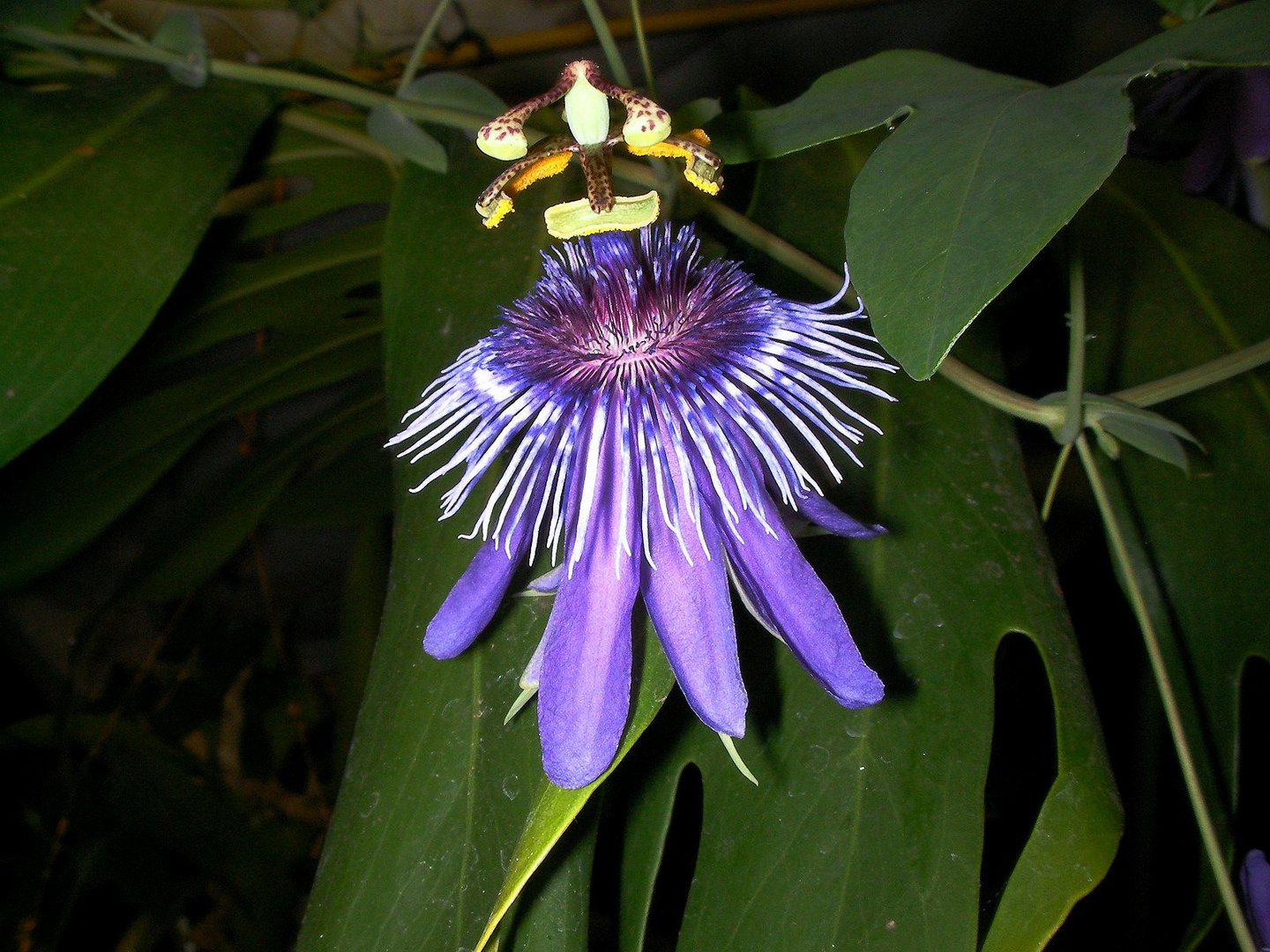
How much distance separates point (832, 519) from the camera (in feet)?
1.57

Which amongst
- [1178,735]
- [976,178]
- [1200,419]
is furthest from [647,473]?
[1200,419]

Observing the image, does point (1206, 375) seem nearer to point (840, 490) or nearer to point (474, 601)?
point (840, 490)

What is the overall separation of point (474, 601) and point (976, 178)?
0.31 meters

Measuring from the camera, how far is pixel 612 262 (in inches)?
21.4

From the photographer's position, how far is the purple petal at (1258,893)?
0.57 meters

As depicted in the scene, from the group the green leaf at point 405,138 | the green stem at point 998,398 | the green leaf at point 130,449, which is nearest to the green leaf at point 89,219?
the green leaf at point 405,138

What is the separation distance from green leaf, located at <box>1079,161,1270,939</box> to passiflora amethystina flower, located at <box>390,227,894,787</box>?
0.28 meters

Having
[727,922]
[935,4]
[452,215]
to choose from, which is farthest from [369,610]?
[935,4]

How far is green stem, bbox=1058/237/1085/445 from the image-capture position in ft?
1.79

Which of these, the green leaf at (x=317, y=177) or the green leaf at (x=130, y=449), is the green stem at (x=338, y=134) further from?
the green leaf at (x=130, y=449)

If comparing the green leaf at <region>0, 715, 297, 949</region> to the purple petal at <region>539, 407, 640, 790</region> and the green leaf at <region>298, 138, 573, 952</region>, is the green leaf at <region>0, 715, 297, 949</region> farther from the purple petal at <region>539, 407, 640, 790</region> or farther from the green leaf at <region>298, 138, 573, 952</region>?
the purple petal at <region>539, 407, 640, 790</region>

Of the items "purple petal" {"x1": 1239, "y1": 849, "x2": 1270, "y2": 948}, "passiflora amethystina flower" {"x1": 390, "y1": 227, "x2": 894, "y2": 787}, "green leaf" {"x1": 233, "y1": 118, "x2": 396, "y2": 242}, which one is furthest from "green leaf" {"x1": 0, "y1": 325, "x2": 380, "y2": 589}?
"purple petal" {"x1": 1239, "y1": 849, "x2": 1270, "y2": 948}

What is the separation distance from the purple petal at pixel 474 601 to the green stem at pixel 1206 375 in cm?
41

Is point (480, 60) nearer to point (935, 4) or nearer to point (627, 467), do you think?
point (935, 4)
